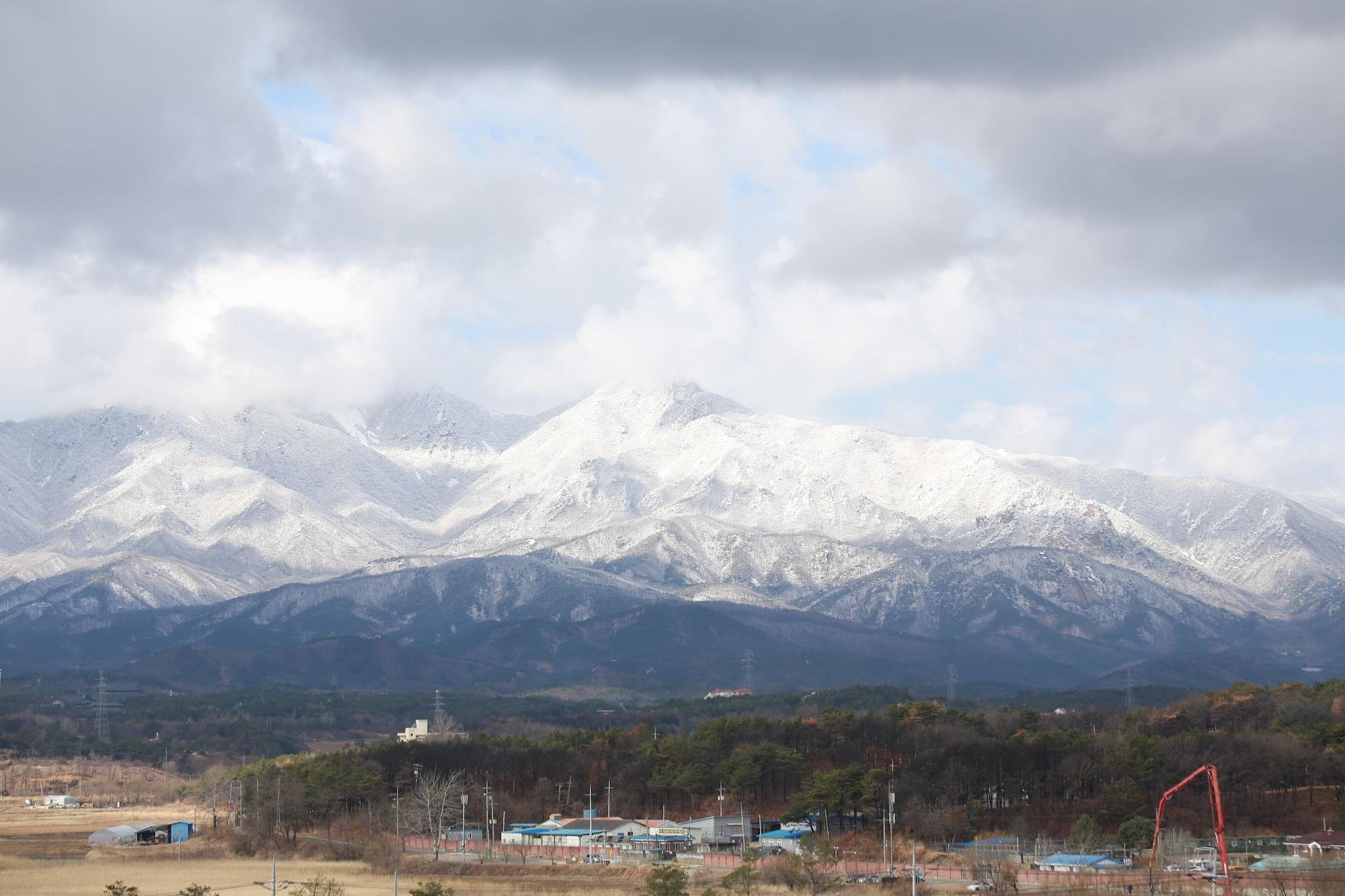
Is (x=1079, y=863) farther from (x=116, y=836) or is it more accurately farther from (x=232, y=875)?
(x=116, y=836)

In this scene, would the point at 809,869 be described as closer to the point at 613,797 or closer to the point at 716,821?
the point at 716,821

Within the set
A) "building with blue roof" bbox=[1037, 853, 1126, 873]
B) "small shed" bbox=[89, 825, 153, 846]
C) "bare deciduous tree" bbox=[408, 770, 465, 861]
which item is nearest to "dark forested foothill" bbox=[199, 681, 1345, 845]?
"bare deciduous tree" bbox=[408, 770, 465, 861]

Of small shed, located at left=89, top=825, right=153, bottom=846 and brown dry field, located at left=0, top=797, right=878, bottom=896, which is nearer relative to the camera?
brown dry field, located at left=0, top=797, right=878, bottom=896

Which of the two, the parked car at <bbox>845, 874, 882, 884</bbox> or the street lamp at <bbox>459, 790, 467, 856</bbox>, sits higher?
the street lamp at <bbox>459, 790, 467, 856</bbox>

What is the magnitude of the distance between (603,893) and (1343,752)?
7616 cm

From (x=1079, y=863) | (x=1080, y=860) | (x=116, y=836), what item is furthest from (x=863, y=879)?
(x=116, y=836)

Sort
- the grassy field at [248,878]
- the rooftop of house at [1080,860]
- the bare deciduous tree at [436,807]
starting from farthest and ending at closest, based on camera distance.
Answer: the bare deciduous tree at [436,807]
the rooftop of house at [1080,860]
the grassy field at [248,878]

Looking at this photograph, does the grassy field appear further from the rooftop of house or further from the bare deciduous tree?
the rooftop of house

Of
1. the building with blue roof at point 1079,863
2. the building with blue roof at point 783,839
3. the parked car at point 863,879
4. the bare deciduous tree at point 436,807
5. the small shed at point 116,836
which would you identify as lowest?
the parked car at point 863,879

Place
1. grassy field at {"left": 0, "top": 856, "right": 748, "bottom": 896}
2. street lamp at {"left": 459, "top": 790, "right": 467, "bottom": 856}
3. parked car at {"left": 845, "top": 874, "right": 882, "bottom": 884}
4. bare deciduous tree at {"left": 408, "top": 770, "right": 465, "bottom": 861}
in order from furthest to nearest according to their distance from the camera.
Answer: bare deciduous tree at {"left": 408, "top": 770, "right": 465, "bottom": 861}, street lamp at {"left": 459, "top": 790, "right": 467, "bottom": 856}, grassy field at {"left": 0, "top": 856, "right": 748, "bottom": 896}, parked car at {"left": 845, "top": 874, "right": 882, "bottom": 884}

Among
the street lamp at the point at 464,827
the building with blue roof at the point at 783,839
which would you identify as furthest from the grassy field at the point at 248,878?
the building with blue roof at the point at 783,839

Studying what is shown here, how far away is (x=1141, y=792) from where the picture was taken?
547ft

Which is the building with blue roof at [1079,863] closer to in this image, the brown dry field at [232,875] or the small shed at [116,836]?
the brown dry field at [232,875]

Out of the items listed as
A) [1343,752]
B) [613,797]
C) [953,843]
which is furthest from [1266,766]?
[613,797]
